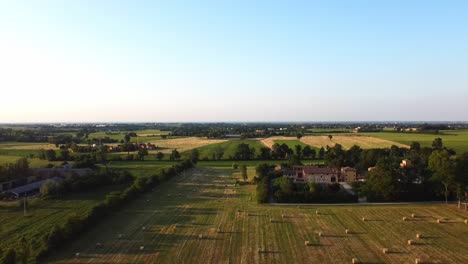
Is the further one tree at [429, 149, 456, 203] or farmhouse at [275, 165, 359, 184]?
farmhouse at [275, 165, 359, 184]

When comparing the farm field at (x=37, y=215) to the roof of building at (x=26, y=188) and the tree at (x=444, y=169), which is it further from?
the tree at (x=444, y=169)

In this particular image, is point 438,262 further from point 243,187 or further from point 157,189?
point 157,189

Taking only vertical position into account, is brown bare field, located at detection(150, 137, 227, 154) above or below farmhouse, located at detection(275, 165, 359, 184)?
above

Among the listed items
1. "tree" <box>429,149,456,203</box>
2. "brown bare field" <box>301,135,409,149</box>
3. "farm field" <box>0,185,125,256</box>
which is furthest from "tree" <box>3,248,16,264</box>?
"brown bare field" <box>301,135,409,149</box>

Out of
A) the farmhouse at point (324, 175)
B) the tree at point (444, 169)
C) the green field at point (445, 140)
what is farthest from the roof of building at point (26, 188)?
the green field at point (445, 140)

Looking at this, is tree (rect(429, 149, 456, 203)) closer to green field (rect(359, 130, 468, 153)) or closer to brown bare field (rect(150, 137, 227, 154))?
green field (rect(359, 130, 468, 153))

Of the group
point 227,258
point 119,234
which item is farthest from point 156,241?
point 227,258

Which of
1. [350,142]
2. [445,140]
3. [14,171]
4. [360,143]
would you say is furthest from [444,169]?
[445,140]
